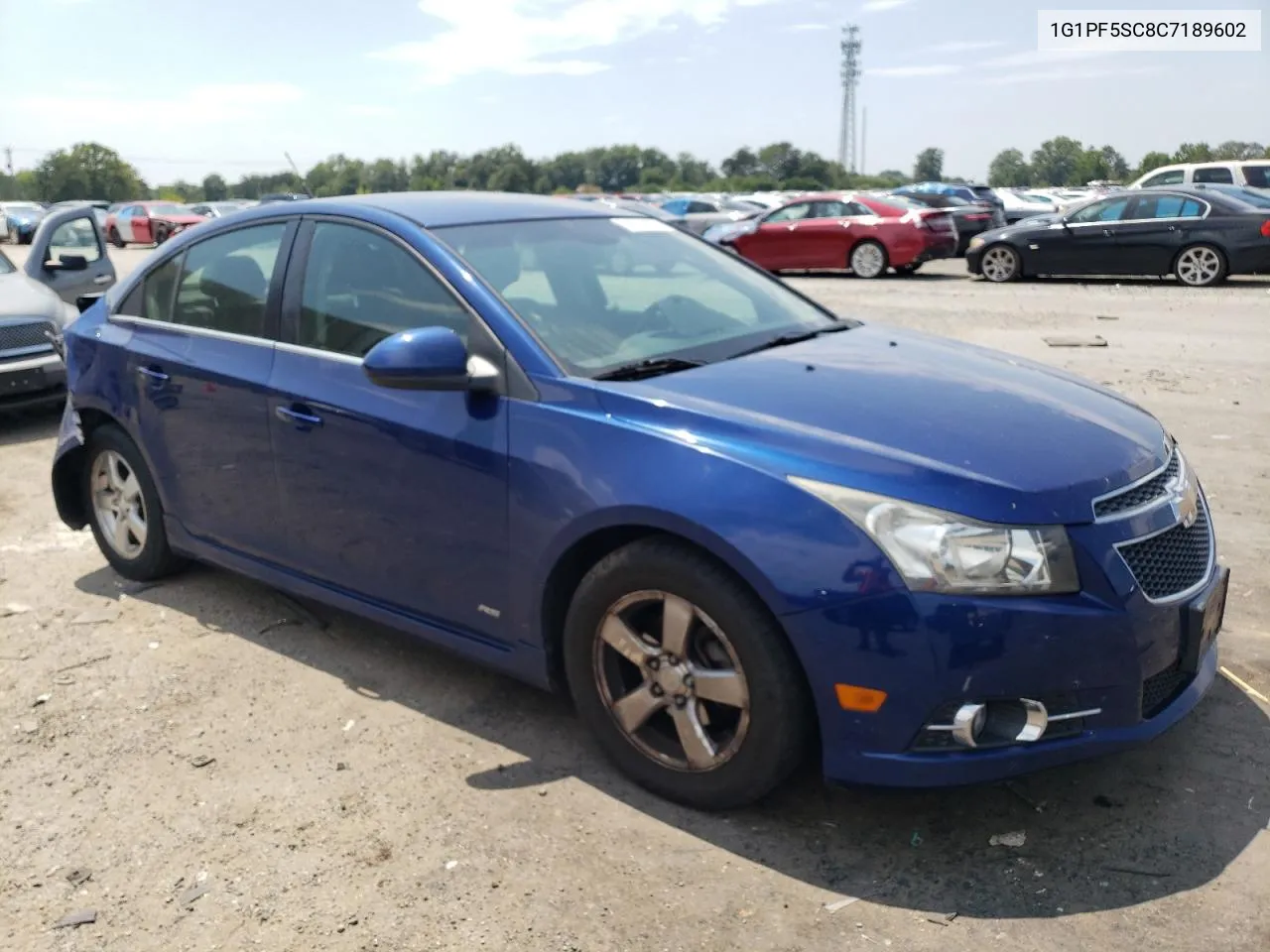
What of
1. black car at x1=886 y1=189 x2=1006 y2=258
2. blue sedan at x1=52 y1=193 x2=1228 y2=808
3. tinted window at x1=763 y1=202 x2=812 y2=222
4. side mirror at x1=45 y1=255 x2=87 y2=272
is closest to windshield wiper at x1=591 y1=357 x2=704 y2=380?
blue sedan at x1=52 y1=193 x2=1228 y2=808

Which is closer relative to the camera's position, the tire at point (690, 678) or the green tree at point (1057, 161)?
the tire at point (690, 678)

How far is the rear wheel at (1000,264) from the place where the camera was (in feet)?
60.6

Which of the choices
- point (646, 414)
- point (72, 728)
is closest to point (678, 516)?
point (646, 414)

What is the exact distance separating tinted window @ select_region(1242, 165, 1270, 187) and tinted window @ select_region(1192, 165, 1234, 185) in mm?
309

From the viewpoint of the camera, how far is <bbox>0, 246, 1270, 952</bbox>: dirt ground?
2.83 metres

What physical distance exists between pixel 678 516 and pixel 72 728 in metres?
2.29

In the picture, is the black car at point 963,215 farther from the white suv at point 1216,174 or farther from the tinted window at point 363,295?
the tinted window at point 363,295

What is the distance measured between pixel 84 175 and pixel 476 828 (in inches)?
4263

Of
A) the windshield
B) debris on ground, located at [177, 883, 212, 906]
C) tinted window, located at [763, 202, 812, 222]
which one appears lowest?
debris on ground, located at [177, 883, 212, 906]

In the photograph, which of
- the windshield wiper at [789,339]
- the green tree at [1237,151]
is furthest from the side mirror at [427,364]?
the green tree at [1237,151]

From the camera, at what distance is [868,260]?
66.2 ft

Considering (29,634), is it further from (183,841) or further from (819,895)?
(819,895)

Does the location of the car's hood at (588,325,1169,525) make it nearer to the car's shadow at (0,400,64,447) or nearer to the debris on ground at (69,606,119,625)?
the debris on ground at (69,606,119,625)

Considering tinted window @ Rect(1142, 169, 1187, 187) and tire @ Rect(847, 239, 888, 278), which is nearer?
tire @ Rect(847, 239, 888, 278)
